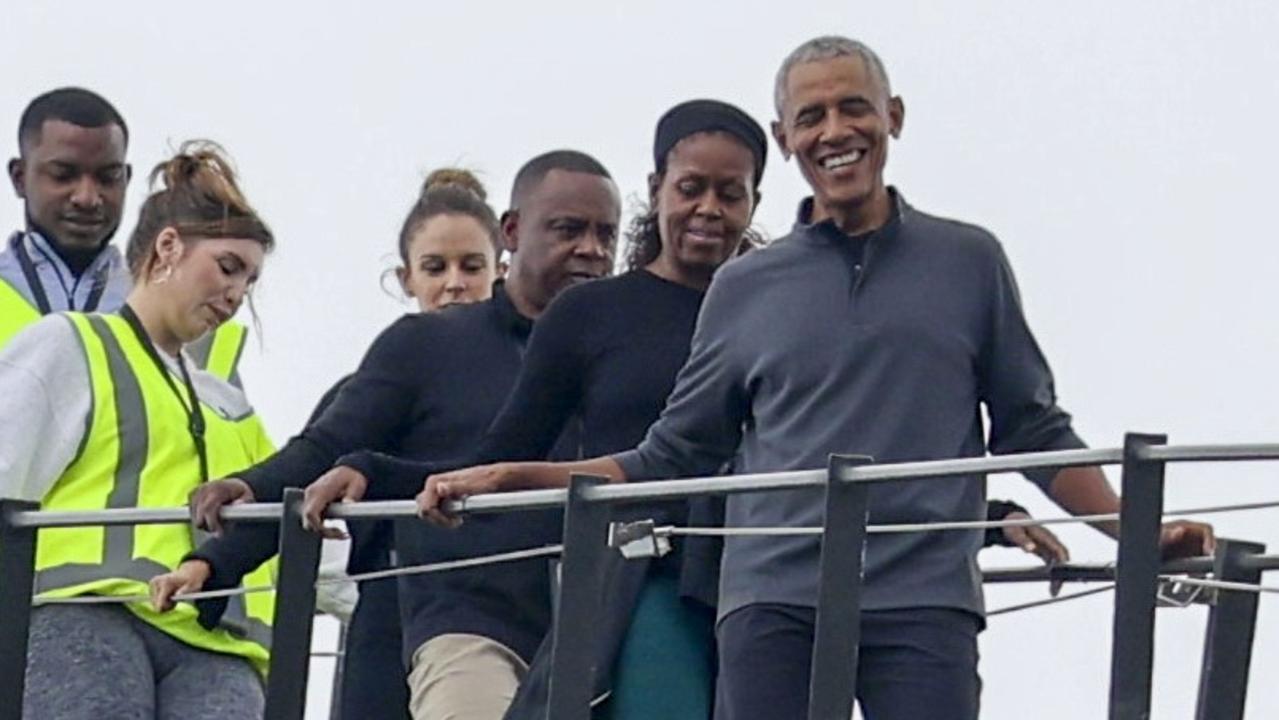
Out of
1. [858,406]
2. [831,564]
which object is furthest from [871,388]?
[831,564]

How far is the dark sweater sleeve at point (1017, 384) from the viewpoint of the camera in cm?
765

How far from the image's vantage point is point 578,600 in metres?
7.58

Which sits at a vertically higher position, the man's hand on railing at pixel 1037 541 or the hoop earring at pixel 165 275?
the hoop earring at pixel 165 275

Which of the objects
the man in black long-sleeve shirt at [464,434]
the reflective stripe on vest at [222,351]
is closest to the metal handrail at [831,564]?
the man in black long-sleeve shirt at [464,434]

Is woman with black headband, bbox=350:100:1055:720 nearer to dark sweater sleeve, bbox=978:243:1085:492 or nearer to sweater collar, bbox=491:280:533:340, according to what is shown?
dark sweater sleeve, bbox=978:243:1085:492

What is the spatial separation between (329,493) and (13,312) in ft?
4.67

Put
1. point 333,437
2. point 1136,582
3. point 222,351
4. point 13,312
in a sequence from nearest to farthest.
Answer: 1. point 1136,582
2. point 333,437
3. point 222,351
4. point 13,312

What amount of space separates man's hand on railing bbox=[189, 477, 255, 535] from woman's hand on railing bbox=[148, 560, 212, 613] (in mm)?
85

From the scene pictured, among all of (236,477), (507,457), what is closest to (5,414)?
(236,477)

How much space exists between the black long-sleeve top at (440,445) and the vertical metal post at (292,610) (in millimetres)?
213

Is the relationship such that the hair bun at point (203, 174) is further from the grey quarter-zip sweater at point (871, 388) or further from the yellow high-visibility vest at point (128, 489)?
the grey quarter-zip sweater at point (871, 388)

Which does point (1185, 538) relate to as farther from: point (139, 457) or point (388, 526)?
point (139, 457)

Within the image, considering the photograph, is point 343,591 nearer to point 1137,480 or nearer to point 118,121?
point 118,121

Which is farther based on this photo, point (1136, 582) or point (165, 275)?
point (165, 275)
